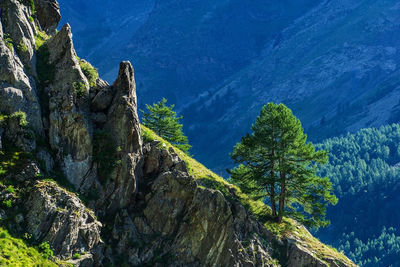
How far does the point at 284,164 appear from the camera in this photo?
39.1 metres

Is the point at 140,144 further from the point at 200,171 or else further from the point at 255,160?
the point at 255,160

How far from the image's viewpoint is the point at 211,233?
3531 centimetres

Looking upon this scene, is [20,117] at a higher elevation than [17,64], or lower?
lower

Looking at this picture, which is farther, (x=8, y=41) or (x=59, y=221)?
(x=8, y=41)

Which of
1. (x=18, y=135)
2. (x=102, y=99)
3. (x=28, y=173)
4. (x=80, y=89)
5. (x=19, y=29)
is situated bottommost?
(x=28, y=173)

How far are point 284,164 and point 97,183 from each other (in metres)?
17.6

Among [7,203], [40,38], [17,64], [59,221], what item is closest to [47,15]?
[40,38]

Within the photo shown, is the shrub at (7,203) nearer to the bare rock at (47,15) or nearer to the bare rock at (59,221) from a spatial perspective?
the bare rock at (59,221)

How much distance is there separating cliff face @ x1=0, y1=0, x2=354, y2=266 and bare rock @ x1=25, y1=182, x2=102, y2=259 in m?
0.07

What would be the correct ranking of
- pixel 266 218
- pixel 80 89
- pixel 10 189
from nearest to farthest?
pixel 10 189 → pixel 80 89 → pixel 266 218

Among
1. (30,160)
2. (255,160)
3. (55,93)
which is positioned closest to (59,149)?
(30,160)

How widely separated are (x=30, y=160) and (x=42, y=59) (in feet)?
36.8

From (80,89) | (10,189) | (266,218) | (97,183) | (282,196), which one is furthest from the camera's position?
(266,218)

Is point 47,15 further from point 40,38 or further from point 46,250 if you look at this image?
point 46,250
